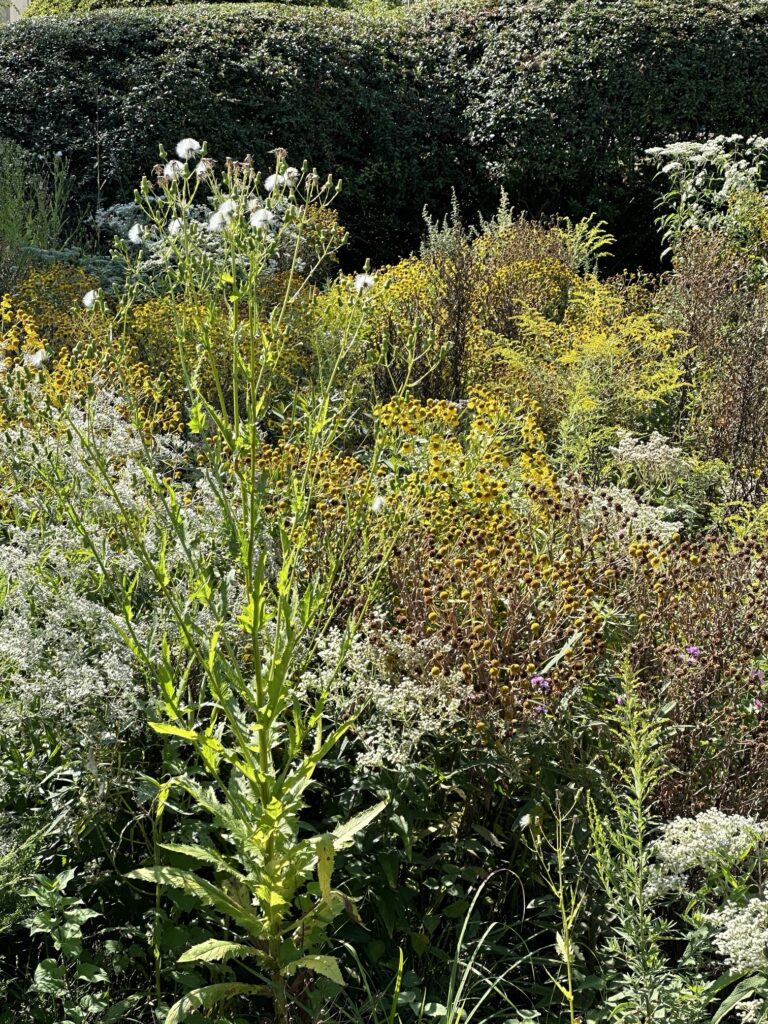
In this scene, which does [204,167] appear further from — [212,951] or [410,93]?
[410,93]

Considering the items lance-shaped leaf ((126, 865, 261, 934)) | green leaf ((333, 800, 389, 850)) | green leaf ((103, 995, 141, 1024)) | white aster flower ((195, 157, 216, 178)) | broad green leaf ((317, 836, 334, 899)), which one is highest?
white aster flower ((195, 157, 216, 178))

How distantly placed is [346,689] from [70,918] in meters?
0.95

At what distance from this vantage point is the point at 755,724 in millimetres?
2834

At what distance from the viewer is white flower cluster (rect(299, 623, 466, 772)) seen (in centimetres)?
250

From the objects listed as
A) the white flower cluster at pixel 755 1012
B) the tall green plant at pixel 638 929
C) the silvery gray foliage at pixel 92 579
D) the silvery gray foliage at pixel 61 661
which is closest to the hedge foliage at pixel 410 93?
the silvery gray foliage at pixel 92 579

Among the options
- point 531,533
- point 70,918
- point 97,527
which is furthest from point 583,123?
point 70,918

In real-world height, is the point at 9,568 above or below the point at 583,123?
below

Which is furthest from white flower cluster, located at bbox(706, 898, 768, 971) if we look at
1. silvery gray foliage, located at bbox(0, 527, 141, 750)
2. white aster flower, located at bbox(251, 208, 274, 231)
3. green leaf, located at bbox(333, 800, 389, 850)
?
white aster flower, located at bbox(251, 208, 274, 231)

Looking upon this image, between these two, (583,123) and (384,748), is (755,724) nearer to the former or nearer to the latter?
(384,748)

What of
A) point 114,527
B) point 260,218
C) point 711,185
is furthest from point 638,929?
point 711,185

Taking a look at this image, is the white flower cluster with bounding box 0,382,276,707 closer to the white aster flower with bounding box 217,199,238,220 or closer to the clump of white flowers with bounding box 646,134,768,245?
the white aster flower with bounding box 217,199,238,220

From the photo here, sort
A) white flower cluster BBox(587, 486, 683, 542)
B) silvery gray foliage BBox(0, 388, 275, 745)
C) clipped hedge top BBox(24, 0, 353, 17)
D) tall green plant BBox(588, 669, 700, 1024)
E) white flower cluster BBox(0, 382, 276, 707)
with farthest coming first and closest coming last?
clipped hedge top BBox(24, 0, 353, 17) < white flower cluster BBox(587, 486, 683, 542) < white flower cluster BBox(0, 382, 276, 707) < silvery gray foliage BBox(0, 388, 275, 745) < tall green plant BBox(588, 669, 700, 1024)

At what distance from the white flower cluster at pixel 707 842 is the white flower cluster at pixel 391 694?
1.79 feet

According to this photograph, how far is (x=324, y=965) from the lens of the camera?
211cm
